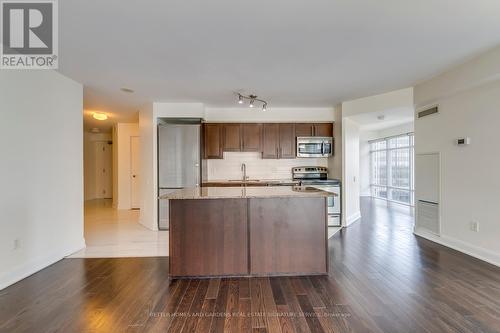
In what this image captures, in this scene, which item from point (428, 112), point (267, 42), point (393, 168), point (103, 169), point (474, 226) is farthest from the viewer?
point (103, 169)

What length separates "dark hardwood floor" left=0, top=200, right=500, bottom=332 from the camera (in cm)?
206

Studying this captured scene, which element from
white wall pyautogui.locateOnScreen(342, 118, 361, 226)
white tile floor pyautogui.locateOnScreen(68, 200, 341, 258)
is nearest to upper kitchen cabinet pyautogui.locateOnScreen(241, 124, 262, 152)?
white wall pyautogui.locateOnScreen(342, 118, 361, 226)

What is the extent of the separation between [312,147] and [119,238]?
4.18 m

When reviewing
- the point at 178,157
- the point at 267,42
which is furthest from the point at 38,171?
the point at 267,42

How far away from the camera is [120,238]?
4570mm

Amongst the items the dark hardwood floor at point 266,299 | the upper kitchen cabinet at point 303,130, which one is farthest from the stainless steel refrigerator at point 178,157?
the upper kitchen cabinet at point 303,130

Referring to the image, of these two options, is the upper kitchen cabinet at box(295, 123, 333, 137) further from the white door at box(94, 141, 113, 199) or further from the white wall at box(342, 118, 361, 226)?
the white door at box(94, 141, 113, 199)

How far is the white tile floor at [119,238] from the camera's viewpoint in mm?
3795

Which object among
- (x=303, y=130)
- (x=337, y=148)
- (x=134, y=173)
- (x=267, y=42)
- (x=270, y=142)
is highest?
(x=267, y=42)

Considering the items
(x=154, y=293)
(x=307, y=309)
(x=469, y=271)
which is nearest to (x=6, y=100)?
(x=154, y=293)

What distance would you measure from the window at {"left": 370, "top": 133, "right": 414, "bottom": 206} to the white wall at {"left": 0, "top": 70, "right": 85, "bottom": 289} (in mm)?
7953

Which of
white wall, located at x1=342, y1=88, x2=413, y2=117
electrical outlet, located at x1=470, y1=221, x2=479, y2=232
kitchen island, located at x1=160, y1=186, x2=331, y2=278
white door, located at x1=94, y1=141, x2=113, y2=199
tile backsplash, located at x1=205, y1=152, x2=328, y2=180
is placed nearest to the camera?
kitchen island, located at x1=160, y1=186, x2=331, y2=278

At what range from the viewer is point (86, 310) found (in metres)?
2.28

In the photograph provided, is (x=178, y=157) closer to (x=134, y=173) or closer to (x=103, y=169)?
(x=134, y=173)
